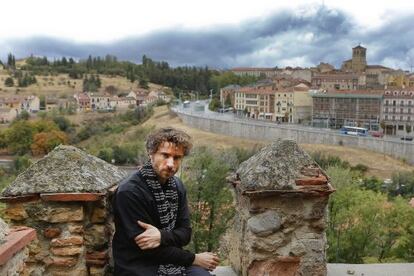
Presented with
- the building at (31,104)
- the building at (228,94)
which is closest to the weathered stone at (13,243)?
the building at (228,94)

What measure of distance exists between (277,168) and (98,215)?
1487mm

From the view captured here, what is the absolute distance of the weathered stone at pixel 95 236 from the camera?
12.9ft

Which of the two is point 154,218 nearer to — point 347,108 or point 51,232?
point 51,232

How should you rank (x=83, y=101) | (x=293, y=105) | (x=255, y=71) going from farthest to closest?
(x=255, y=71), (x=83, y=101), (x=293, y=105)

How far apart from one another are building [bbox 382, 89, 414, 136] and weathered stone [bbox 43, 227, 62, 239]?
243 ft

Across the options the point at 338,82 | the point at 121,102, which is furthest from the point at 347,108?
the point at 121,102

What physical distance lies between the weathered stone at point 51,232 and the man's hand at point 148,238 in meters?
0.81

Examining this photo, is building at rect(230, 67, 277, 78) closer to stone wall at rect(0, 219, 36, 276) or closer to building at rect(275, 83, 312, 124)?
building at rect(275, 83, 312, 124)

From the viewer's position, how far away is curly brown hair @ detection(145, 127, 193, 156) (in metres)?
3.41

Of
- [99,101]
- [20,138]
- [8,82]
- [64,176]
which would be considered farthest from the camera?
[8,82]

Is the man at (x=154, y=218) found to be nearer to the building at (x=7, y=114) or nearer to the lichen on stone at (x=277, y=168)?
the lichen on stone at (x=277, y=168)

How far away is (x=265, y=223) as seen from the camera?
406cm

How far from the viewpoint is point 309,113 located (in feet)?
274

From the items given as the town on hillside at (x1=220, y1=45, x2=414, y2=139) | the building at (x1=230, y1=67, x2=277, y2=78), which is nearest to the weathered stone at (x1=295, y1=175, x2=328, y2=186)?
the town on hillside at (x1=220, y1=45, x2=414, y2=139)
